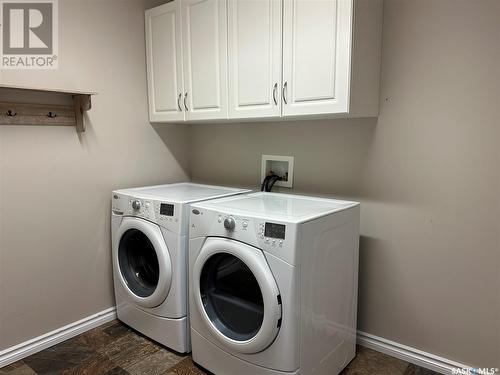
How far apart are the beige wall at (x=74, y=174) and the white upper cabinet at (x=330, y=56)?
1.16m

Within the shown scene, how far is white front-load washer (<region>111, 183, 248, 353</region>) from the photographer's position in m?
1.90

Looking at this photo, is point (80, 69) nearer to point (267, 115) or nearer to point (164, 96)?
point (164, 96)

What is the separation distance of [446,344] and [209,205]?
1379 millimetres

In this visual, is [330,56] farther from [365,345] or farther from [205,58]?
[365,345]

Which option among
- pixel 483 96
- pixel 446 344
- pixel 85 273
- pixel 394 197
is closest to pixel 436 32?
pixel 483 96

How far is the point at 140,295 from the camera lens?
2098mm

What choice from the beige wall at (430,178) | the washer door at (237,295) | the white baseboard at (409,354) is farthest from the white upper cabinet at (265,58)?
the white baseboard at (409,354)

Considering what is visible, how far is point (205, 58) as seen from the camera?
2113mm

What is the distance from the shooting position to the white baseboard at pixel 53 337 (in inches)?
75.8

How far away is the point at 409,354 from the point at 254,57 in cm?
177

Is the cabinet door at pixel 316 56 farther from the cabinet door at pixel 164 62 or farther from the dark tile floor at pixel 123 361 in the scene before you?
the dark tile floor at pixel 123 361

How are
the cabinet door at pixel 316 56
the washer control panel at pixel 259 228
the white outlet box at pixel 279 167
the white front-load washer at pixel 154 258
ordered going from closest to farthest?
the washer control panel at pixel 259 228 → the cabinet door at pixel 316 56 → the white front-load washer at pixel 154 258 → the white outlet box at pixel 279 167

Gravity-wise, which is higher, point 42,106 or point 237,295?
point 42,106

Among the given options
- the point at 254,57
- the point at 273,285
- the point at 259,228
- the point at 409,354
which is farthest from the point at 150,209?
the point at 409,354
